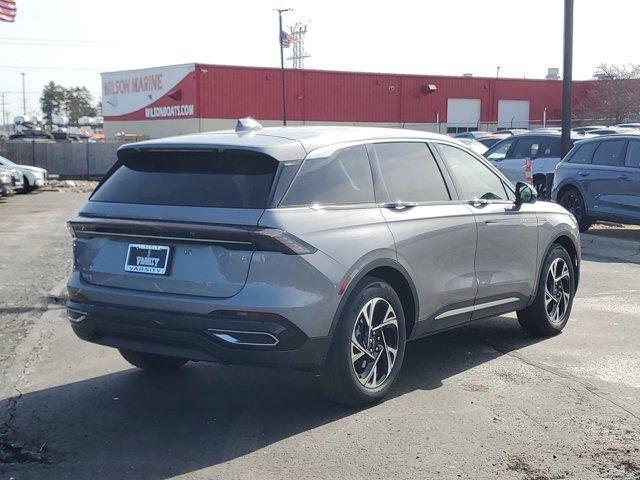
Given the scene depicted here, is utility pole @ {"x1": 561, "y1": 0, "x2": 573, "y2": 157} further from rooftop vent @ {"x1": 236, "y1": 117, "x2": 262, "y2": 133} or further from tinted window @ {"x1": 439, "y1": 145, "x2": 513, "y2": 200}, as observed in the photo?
rooftop vent @ {"x1": 236, "y1": 117, "x2": 262, "y2": 133}

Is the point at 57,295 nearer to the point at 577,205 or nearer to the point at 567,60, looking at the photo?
the point at 577,205

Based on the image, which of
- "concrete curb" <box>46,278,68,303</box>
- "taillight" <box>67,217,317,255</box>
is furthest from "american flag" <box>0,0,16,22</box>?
"taillight" <box>67,217,317,255</box>

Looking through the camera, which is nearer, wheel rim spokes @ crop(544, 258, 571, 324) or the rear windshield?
the rear windshield

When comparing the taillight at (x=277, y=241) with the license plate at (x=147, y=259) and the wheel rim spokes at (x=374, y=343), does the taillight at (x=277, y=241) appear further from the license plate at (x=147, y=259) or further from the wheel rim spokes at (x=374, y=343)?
the wheel rim spokes at (x=374, y=343)

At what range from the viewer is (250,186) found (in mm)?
5047

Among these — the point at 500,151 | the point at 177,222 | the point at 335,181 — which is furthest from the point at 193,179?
the point at 500,151

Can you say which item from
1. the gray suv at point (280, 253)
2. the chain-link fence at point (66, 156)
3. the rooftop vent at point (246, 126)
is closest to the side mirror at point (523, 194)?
the gray suv at point (280, 253)

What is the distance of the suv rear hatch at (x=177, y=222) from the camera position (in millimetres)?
4863

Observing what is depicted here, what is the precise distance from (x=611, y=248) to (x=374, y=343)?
30.2 feet

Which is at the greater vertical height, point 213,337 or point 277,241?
point 277,241

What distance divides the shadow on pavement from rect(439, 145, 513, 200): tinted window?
1.34 meters

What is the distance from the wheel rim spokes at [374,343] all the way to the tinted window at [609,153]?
9909 millimetres

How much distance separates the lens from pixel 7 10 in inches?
671

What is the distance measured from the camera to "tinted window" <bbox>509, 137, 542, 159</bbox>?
62.1ft
